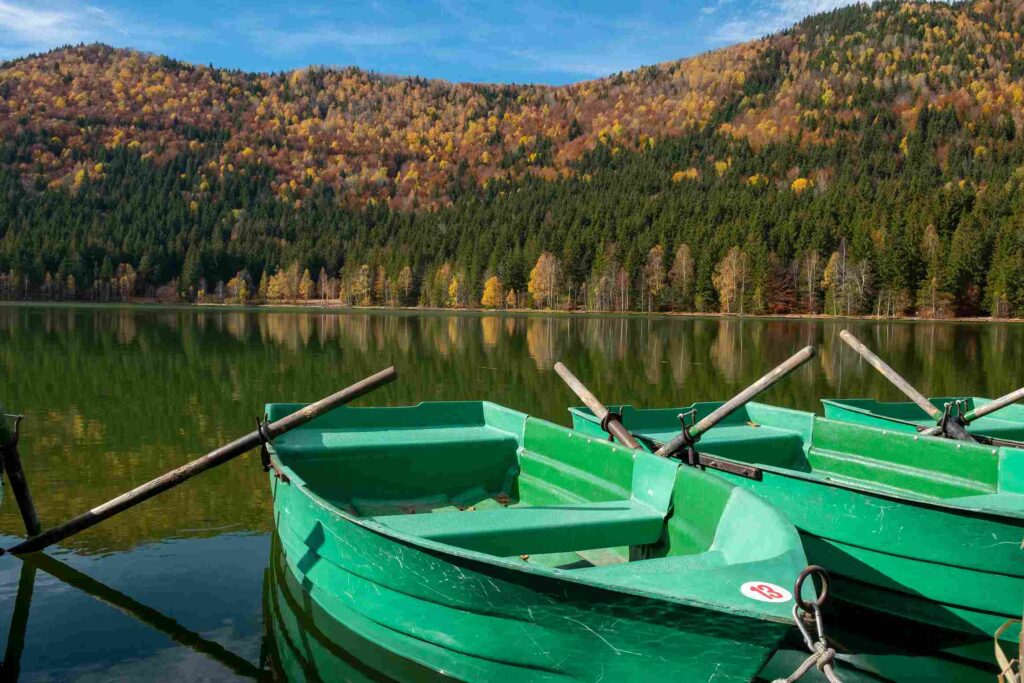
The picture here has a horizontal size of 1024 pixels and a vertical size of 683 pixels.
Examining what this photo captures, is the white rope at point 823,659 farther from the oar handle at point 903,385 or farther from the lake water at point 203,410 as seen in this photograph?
the oar handle at point 903,385

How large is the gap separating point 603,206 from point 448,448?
143430 millimetres

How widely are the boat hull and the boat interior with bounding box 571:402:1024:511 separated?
3.73 m

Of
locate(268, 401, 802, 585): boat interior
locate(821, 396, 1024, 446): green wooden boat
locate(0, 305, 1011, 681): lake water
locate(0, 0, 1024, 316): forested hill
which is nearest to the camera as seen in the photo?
locate(268, 401, 802, 585): boat interior

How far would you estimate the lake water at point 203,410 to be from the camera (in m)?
7.62

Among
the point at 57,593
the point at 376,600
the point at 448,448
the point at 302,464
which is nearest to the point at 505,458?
the point at 448,448

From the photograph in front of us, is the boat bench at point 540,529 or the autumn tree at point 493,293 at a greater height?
the autumn tree at point 493,293

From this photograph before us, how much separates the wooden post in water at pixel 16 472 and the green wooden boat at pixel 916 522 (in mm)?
7284

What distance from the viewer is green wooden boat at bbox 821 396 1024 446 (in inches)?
492

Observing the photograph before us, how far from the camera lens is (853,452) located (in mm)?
10641

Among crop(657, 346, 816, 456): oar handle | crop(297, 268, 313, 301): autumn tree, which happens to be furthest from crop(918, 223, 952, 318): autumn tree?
crop(297, 268, 313, 301): autumn tree

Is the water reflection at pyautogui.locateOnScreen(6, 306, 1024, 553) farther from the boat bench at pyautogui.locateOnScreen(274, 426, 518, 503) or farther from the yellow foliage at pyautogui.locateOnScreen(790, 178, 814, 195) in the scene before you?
the yellow foliage at pyautogui.locateOnScreen(790, 178, 814, 195)

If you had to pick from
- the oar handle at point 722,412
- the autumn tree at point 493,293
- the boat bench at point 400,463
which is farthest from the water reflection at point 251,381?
the autumn tree at point 493,293

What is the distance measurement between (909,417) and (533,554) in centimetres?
960

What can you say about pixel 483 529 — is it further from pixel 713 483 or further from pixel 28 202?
pixel 28 202
